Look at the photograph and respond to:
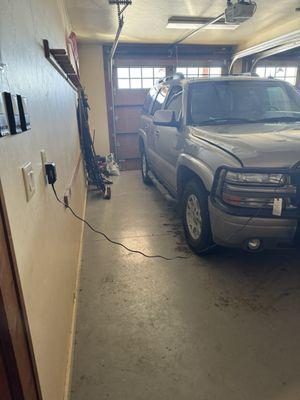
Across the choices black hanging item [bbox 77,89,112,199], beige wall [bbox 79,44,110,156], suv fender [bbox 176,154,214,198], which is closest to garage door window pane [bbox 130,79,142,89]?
beige wall [bbox 79,44,110,156]

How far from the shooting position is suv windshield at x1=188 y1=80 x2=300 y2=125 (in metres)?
3.19

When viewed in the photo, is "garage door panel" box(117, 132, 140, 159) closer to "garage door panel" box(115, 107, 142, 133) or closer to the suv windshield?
"garage door panel" box(115, 107, 142, 133)

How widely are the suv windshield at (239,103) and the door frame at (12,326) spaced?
2.69 metres

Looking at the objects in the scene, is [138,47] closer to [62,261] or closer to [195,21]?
[195,21]

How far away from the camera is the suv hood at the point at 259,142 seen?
83.8 inches

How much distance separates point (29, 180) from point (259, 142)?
1.85 metres

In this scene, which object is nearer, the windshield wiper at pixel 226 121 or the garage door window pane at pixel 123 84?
the windshield wiper at pixel 226 121

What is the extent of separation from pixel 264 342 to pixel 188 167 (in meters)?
1.66

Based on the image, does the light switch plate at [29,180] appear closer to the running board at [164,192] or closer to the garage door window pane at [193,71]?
the running board at [164,192]

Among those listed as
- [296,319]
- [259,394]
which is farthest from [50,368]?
[296,319]

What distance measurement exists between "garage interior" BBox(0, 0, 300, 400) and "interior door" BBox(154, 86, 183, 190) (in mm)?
683

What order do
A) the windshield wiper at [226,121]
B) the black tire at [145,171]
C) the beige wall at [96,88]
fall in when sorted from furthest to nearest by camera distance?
the beige wall at [96,88] < the black tire at [145,171] < the windshield wiper at [226,121]

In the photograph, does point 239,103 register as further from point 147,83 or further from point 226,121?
point 147,83

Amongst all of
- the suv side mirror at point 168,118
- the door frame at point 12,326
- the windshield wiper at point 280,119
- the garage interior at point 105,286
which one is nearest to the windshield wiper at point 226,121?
the windshield wiper at point 280,119
